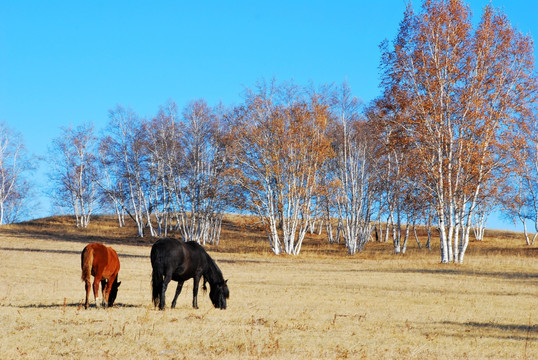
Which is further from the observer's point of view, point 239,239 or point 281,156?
point 239,239

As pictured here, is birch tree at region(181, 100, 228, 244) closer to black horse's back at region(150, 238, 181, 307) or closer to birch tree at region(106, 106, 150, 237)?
birch tree at region(106, 106, 150, 237)

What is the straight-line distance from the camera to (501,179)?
31.0m

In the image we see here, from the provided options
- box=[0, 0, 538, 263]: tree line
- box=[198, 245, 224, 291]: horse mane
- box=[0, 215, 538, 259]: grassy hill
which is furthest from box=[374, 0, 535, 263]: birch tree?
box=[198, 245, 224, 291]: horse mane

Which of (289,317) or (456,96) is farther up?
(456,96)

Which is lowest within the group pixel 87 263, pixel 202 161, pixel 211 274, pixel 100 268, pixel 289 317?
pixel 289 317

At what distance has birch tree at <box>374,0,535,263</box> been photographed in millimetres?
31406

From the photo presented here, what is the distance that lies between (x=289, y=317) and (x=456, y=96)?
23739 millimetres

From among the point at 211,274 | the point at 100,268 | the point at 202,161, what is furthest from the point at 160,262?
the point at 202,161

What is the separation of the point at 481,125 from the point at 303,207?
50.3 ft

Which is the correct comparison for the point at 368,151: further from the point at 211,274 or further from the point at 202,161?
the point at 211,274

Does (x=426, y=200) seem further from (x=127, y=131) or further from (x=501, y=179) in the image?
(x=127, y=131)

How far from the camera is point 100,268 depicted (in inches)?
512

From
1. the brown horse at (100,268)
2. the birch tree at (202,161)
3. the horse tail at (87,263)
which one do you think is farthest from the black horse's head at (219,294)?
the birch tree at (202,161)

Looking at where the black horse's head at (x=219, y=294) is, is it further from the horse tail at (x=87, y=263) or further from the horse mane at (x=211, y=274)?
the horse tail at (x=87, y=263)
